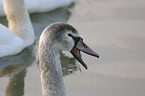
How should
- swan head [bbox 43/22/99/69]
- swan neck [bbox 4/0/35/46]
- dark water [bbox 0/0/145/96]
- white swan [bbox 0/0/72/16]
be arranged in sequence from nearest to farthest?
swan head [bbox 43/22/99/69], dark water [bbox 0/0/145/96], swan neck [bbox 4/0/35/46], white swan [bbox 0/0/72/16]

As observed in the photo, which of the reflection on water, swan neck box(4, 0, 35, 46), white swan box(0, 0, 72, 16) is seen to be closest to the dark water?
the reflection on water

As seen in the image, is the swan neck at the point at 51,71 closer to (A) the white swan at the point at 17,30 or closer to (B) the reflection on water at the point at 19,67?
(B) the reflection on water at the point at 19,67

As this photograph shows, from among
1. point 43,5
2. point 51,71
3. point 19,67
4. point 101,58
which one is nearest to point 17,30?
point 19,67

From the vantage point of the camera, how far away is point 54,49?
4.07 m

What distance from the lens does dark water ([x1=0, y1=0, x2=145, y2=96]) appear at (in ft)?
19.6

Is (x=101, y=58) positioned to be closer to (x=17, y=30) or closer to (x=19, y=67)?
(x=19, y=67)

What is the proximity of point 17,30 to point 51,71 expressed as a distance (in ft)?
10.9

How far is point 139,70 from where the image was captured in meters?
6.43

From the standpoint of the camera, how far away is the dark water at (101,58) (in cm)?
596

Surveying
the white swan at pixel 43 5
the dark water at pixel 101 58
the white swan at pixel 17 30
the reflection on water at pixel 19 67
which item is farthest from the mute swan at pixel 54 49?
the white swan at pixel 43 5

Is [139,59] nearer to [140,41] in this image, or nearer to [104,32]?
[140,41]

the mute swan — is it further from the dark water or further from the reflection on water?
the reflection on water

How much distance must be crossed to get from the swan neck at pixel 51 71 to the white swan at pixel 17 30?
282cm

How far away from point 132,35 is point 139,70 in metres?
1.34
